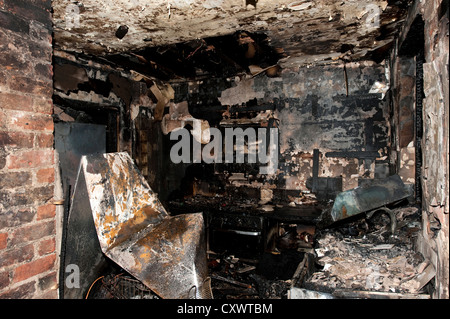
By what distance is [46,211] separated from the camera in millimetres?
1380

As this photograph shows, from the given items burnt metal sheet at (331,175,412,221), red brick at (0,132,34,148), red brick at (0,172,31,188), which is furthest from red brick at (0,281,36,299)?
burnt metal sheet at (331,175,412,221)

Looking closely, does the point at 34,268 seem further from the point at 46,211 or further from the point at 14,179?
the point at 14,179

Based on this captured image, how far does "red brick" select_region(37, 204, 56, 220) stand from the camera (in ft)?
4.43

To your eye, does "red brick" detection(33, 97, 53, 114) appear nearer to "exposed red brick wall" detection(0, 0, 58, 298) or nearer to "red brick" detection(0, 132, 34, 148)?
"exposed red brick wall" detection(0, 0, 58, 298)

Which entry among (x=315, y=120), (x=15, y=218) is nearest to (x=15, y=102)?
(x=15, y=218)

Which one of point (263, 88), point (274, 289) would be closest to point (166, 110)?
point (263, 88)

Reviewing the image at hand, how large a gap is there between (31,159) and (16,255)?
1.53ft

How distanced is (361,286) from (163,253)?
1290 mm

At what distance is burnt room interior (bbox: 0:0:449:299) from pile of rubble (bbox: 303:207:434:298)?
14 mm

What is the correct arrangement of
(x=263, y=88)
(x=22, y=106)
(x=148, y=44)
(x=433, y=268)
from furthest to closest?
(x=263, y=88) → (x=148, y=44) → (x=433, y=268) → (x=22, y=106)

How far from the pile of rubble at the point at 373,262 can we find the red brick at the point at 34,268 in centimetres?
155

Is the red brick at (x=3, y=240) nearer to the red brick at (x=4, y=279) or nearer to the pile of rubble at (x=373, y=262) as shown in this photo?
the red brick at (x=4, y=279)
